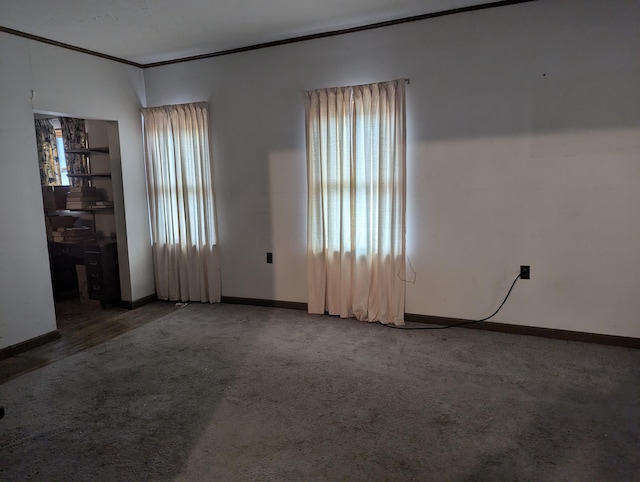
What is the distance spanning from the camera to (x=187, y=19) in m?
3.36

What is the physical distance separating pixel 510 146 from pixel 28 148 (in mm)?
3959

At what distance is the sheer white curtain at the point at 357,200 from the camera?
3615 millimetres

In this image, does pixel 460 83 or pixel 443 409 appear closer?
pixel 443 409

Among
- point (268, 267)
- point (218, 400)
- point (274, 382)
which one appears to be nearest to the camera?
point (218, 400)

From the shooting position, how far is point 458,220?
Result: 11.7ft

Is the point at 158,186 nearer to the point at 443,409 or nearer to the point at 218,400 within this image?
the point at 218,400

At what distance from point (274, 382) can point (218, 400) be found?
39 centimetres

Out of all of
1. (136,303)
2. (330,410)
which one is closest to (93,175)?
(136,303)

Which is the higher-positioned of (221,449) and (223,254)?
(223,254)

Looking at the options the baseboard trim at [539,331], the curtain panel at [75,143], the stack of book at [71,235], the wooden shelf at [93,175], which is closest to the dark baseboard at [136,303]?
the stack of book at [71,235]

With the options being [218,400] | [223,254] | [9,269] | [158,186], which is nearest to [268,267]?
[223,254]

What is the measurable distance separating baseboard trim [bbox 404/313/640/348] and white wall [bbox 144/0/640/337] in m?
0.05

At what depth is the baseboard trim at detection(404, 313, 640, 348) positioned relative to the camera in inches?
127

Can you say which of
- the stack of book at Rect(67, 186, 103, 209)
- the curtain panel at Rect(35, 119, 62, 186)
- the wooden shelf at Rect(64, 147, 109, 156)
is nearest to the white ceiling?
the wooden shelf at Rect(64, 147, 109, 156)
